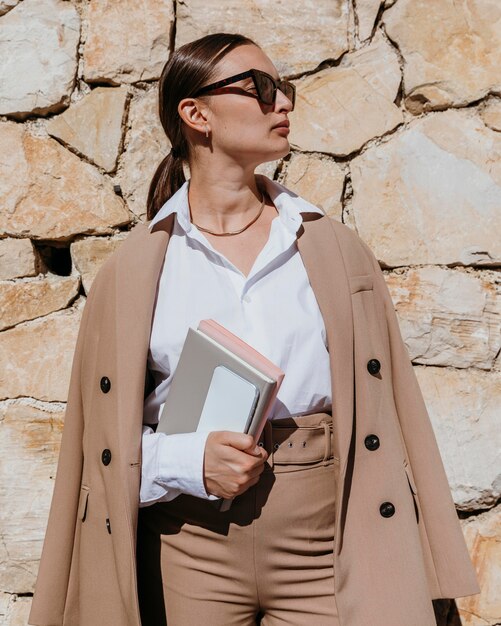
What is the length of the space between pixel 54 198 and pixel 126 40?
1.58 ft

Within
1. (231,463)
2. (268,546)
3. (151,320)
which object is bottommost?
(268,546)

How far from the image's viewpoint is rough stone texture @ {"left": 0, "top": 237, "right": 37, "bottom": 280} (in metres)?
2.57

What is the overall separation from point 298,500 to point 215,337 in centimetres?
38

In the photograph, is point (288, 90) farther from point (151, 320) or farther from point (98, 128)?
point (98, 128)

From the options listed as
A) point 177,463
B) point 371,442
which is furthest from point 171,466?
point 371,442

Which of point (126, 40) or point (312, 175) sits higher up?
point (126, 40)

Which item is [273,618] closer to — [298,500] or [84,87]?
Answer: [298,500]

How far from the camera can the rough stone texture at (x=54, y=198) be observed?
8.38ft

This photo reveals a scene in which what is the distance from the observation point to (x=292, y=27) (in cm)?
251

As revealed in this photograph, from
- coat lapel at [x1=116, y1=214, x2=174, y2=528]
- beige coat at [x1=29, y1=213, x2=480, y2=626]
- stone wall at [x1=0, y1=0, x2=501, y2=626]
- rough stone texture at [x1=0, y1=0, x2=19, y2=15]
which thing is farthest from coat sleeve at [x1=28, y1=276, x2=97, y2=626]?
rough stone texture at [x1=0, y1=0, x2=19, y2=15]

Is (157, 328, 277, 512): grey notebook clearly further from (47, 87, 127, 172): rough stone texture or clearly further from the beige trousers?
(47, 87, 127, 172): rough stone texture

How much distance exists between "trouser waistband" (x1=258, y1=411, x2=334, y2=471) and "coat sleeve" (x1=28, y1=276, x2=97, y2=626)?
0.51 m

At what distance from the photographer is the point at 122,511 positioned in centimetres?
188

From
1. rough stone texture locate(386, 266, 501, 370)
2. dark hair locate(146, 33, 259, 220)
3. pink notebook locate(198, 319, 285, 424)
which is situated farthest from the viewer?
rough stone texture locate(386, 266, 501, 370)
